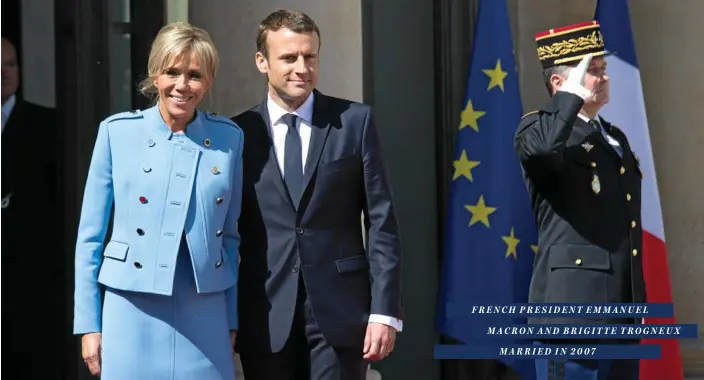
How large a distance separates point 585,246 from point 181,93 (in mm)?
1636

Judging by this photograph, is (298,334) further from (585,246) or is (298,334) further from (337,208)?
(585,246)

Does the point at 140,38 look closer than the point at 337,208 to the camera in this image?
No

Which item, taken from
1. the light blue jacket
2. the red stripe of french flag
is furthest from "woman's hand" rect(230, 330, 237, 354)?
the red stripe of french flag

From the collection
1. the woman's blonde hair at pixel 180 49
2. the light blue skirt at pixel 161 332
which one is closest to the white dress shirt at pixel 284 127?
the woman's blonde hair at pixel 180 49

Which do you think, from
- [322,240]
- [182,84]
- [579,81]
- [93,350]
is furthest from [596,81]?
[93,350]

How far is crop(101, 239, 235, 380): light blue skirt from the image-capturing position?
3633mm

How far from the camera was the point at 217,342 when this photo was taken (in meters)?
3.70

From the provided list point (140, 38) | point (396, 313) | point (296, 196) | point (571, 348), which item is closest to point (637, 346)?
point (571, 348)

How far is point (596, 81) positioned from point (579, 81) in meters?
0.11

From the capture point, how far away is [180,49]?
3631 millimetres

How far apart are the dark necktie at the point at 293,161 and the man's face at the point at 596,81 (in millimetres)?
1222

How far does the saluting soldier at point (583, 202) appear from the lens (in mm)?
4496

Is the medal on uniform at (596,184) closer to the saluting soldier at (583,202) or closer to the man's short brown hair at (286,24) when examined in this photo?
A: the saluting soldier at (583,202)

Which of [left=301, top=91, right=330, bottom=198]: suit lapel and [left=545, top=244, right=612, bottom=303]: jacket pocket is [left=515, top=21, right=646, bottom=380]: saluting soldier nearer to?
[left=545, top=244, right=612, bottom=303]: jacket pocket
